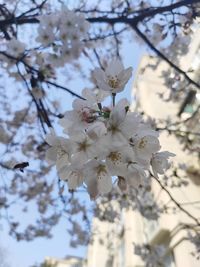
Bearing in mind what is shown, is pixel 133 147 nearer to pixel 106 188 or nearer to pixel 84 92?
pixel 106 188

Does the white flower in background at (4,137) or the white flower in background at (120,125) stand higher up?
the white flower in background at (4,137)

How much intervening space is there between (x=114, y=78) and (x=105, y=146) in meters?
0.29

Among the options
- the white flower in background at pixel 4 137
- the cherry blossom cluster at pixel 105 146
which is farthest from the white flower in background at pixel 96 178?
the white flower in background at pixel 4 137

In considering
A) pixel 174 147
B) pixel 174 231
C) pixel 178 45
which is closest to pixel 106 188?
pixel 178 45

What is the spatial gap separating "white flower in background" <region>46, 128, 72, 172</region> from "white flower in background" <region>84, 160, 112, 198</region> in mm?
81

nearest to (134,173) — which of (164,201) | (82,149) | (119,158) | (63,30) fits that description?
(119,158)

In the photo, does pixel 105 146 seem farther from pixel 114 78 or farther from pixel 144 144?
pixel 114 78

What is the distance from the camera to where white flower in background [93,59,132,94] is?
45.5 inches

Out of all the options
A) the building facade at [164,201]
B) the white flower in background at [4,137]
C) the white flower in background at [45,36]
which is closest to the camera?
the white flower in background at [45,36]

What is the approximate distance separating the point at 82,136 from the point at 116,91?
0.22m

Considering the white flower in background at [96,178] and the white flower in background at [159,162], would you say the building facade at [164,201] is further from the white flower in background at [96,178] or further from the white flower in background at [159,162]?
the white flower in background at [96,178]

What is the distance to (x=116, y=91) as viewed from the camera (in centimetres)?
116

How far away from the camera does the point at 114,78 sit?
3.81ft

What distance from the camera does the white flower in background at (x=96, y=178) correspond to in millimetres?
1037
